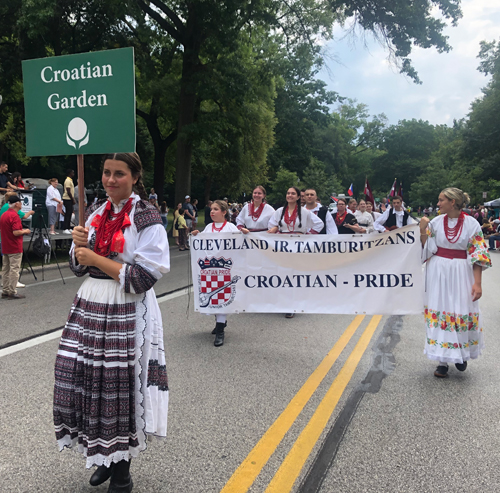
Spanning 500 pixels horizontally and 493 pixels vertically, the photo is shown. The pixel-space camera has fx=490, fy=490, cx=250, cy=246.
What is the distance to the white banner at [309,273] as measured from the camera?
5.69m

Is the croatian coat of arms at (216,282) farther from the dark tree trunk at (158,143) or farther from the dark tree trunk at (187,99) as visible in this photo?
the dark tree trunk at (158,143)

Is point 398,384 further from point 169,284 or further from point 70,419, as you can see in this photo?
point 169,284

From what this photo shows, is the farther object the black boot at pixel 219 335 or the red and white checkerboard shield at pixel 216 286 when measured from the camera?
the red and white checkerboard shield at pixel 216 286

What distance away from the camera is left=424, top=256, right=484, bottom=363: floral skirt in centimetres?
484

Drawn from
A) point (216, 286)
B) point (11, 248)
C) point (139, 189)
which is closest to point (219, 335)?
point (216, 286)

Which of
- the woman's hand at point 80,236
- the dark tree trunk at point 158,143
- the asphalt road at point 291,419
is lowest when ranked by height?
the asphalt road at point 291,419

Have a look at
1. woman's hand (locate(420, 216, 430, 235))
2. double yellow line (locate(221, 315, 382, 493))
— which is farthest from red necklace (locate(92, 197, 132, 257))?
woman's hand (locate(420, 216, 430, 235))

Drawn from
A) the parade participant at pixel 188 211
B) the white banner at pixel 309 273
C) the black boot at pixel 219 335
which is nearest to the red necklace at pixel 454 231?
the white banner at pixel 309 273

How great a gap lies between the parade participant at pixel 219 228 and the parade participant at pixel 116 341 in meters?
3.20

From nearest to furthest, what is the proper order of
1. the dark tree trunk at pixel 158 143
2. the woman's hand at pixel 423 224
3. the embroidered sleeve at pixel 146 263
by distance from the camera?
1. the embroidered sleeve at pixel 146 263
2. the woman's hand at pixel 423 224
3. the dark tree trunk at pixel 158 143

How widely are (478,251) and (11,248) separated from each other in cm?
765

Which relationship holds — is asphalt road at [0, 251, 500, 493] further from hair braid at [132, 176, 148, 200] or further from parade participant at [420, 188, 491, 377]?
hair braid at [132, 176, 148, 200]

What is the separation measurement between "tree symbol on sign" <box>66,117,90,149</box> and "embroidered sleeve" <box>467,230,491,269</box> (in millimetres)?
3711

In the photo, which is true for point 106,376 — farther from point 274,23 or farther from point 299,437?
point 274,23
